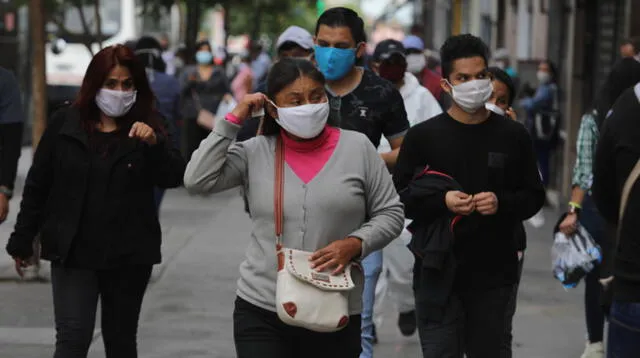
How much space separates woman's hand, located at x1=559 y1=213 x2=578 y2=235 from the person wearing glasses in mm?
1471

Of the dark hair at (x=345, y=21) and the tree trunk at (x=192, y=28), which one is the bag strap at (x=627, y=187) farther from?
the tree trunk at (x=192, y=28)

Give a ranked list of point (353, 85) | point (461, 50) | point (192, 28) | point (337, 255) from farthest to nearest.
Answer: point (192, 28) → point (353, 85) → point (461, 50) → point (337, 255)

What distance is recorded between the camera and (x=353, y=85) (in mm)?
6695

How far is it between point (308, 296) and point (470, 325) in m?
1.27

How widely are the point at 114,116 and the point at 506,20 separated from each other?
21536mm

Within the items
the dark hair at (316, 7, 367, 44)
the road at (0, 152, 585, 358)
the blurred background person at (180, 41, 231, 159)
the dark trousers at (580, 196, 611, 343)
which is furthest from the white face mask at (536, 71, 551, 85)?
the dark hair at (316, 7, 367, 44)

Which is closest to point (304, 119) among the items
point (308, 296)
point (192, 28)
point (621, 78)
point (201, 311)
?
point (308, 296)

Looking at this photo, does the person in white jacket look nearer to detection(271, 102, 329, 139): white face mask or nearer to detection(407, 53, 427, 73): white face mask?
detection(407, 53, 427, 73): white face mask

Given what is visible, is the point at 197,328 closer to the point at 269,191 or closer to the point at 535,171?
the point at 535,171

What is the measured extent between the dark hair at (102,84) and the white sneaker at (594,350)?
3370 mm

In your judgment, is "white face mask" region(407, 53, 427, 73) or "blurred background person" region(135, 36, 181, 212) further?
"blurred background person" region(135, 36, 181, 212)

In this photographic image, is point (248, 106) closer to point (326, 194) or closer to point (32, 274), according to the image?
point (326, 194)

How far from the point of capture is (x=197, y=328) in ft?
29.7

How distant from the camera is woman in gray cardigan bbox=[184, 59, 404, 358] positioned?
190 inches
